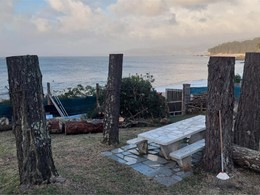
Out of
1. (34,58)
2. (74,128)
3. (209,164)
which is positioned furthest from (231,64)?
(74,128)

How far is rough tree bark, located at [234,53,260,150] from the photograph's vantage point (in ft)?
18.1

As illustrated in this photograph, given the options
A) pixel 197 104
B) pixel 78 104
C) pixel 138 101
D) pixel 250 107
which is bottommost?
pixel 197 104

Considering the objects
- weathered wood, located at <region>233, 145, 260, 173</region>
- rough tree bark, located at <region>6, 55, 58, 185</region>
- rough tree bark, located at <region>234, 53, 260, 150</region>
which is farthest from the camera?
rough tree bark, located at <region>234, 53, 260, 150</region>

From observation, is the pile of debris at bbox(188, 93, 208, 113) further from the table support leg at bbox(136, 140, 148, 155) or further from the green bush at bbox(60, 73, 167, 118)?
the table support leg at bbox(136, 140, 148, 155)

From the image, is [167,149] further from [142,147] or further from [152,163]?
[142,147]

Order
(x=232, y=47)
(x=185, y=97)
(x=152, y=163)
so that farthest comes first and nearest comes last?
(x=232, y=47) < (x=185, y=97) < (x=152, y=163)

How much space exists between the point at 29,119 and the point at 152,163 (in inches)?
100

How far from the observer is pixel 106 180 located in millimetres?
4598

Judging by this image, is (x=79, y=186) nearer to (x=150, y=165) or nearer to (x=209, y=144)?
(x=150, y=165)

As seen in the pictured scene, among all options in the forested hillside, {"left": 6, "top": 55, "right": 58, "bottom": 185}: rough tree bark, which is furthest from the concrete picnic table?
the forested hillside

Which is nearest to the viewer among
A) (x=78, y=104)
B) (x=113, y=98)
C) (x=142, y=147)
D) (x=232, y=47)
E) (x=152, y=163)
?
(x=152, y=163)

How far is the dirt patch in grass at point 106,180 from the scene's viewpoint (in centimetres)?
421

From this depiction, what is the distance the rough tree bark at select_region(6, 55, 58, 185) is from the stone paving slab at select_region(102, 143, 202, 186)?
1752mm

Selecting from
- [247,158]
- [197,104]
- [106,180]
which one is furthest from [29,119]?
[197,104]
